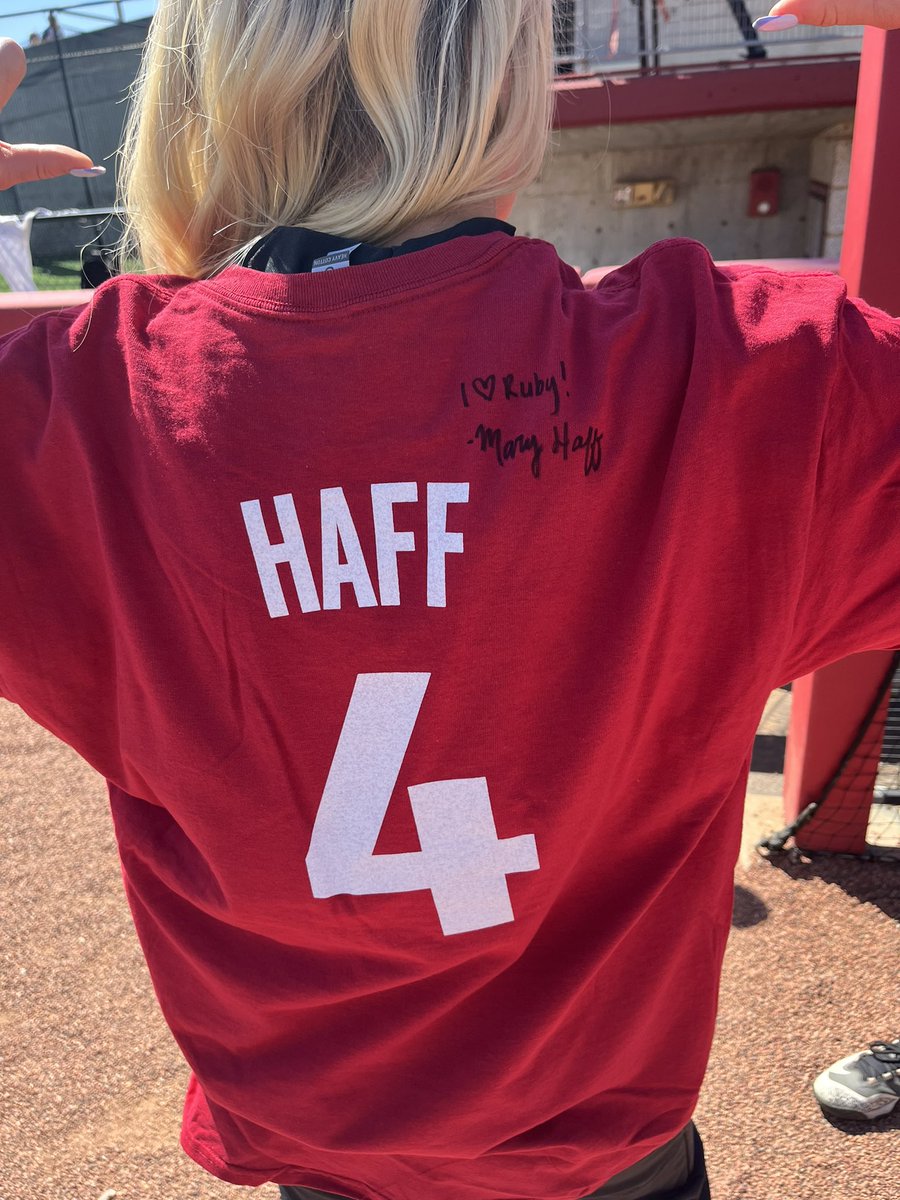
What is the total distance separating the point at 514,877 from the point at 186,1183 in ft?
6.75

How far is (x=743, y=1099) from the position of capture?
251cm

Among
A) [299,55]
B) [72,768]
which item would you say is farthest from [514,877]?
[72,768]

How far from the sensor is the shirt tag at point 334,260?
82 cm

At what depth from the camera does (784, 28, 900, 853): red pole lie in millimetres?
2549

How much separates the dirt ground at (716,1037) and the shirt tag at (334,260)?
235 centimetres

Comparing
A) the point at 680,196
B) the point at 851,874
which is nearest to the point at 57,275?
the point at 680,196

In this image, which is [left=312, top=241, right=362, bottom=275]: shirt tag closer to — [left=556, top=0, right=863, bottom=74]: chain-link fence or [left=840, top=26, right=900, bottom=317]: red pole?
[left=840, top=26, right=900, bottom=317]: red pole

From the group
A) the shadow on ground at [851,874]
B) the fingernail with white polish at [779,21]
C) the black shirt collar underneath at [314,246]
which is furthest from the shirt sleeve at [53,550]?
the shadow on ground at [851,874]

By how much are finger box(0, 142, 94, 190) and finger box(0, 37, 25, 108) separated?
102mm

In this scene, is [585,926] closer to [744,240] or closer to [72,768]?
[72,768]

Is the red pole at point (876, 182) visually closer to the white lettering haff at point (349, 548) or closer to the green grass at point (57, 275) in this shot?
the white lettering haff at point (349, 548)

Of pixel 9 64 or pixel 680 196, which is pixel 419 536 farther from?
pixel 680 196

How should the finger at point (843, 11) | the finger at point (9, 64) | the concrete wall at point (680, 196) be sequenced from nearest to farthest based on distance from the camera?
1. the finger at point (843, 11)
2. the finger at point (9, 64)
3. the concrete wall at point (680, 196)

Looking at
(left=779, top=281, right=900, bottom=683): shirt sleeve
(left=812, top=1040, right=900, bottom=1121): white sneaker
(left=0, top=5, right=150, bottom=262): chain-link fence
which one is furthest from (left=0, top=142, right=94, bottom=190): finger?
(left=0, top=5, right=150, bottom=262): chain-link fence
